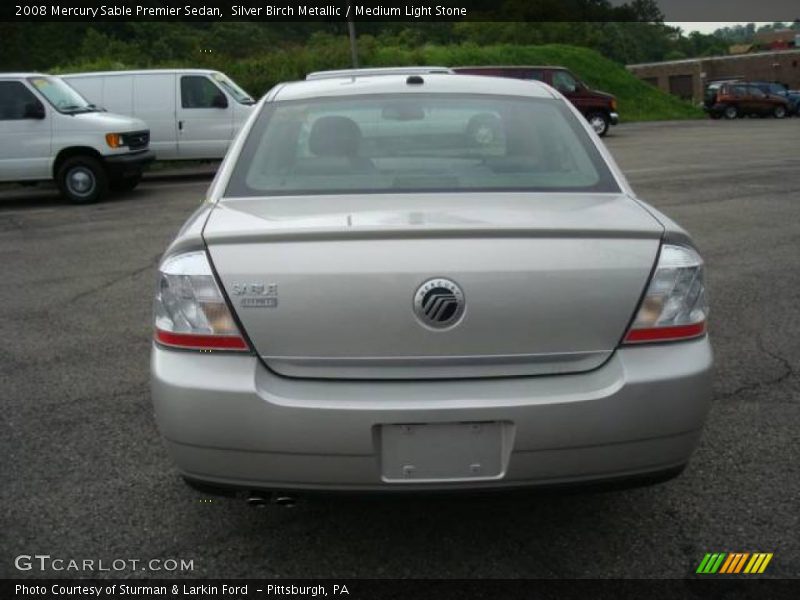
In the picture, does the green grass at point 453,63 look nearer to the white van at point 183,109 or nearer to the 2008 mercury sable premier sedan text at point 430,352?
the white van at point 183,109

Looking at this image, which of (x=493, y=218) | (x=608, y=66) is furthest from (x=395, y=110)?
(x=608, y=66)

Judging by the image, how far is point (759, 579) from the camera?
2.78 metres

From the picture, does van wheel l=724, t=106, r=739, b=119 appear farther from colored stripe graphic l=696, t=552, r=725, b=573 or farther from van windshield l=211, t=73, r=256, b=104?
colored stripe graphic l=696, t=552, r=725, b=573

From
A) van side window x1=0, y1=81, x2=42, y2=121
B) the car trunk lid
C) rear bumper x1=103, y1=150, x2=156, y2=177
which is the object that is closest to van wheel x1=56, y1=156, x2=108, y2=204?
rear bumper x1=103, y1=150, x2=156, y2=177

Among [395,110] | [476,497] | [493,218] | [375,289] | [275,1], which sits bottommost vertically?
[476,497]

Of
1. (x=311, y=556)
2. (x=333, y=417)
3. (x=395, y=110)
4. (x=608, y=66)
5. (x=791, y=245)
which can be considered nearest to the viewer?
(x=333, y=417)

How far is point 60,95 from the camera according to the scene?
12781 mm

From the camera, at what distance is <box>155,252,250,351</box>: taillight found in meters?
2.58

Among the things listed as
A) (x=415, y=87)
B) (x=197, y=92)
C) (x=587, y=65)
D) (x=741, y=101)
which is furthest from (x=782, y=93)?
(x=415, y=87)

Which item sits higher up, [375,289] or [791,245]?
[375,289]

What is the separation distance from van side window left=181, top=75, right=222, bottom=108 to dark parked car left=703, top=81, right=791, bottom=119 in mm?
29271

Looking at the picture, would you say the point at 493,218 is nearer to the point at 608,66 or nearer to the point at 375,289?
the point at 375,289

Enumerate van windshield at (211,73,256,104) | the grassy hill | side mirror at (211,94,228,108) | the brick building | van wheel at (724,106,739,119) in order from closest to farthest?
1. side mirror at (211,94,228,108)
2. van windshield at (211,73,256,104)
3. the grassy hill
4. van wheel at (724,106,739,119)
5. the brick building

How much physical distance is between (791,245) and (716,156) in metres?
10.3
